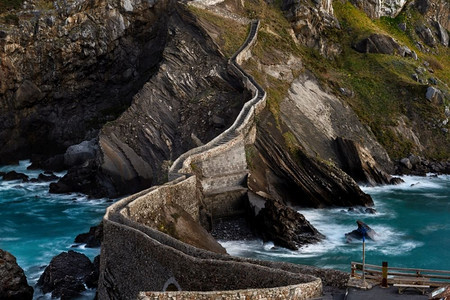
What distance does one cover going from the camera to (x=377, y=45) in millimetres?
79812

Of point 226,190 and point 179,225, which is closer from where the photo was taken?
point 179,225

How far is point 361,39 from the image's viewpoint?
264 feet

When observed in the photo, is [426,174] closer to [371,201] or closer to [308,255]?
[371,201]

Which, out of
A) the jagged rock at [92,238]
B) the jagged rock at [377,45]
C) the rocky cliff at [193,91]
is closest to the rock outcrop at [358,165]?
the rocky cliff at [193,91]

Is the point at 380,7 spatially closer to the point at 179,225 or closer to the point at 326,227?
the point at 326,227

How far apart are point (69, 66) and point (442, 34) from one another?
188 feet

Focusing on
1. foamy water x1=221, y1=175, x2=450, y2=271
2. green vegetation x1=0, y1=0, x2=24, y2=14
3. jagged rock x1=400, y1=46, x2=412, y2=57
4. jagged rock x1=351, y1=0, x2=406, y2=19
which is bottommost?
foamy water x1=221, y1=175, x2=450, y2=271

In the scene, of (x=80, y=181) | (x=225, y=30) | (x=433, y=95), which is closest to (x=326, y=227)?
(x=80, y=181)

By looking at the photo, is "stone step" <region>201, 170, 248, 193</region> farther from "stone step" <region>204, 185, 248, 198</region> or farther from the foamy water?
the foamy water

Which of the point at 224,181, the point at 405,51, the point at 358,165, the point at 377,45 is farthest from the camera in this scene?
the point at 405,51

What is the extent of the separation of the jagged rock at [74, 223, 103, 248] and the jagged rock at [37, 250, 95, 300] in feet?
13.7

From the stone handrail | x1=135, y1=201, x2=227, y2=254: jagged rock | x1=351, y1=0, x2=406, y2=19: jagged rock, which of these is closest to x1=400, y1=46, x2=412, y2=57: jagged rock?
x1=351, y1=0, x2=406, y2=19: jagged rock

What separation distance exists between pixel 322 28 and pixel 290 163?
111ft

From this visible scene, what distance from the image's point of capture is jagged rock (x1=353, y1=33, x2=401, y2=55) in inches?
3132
